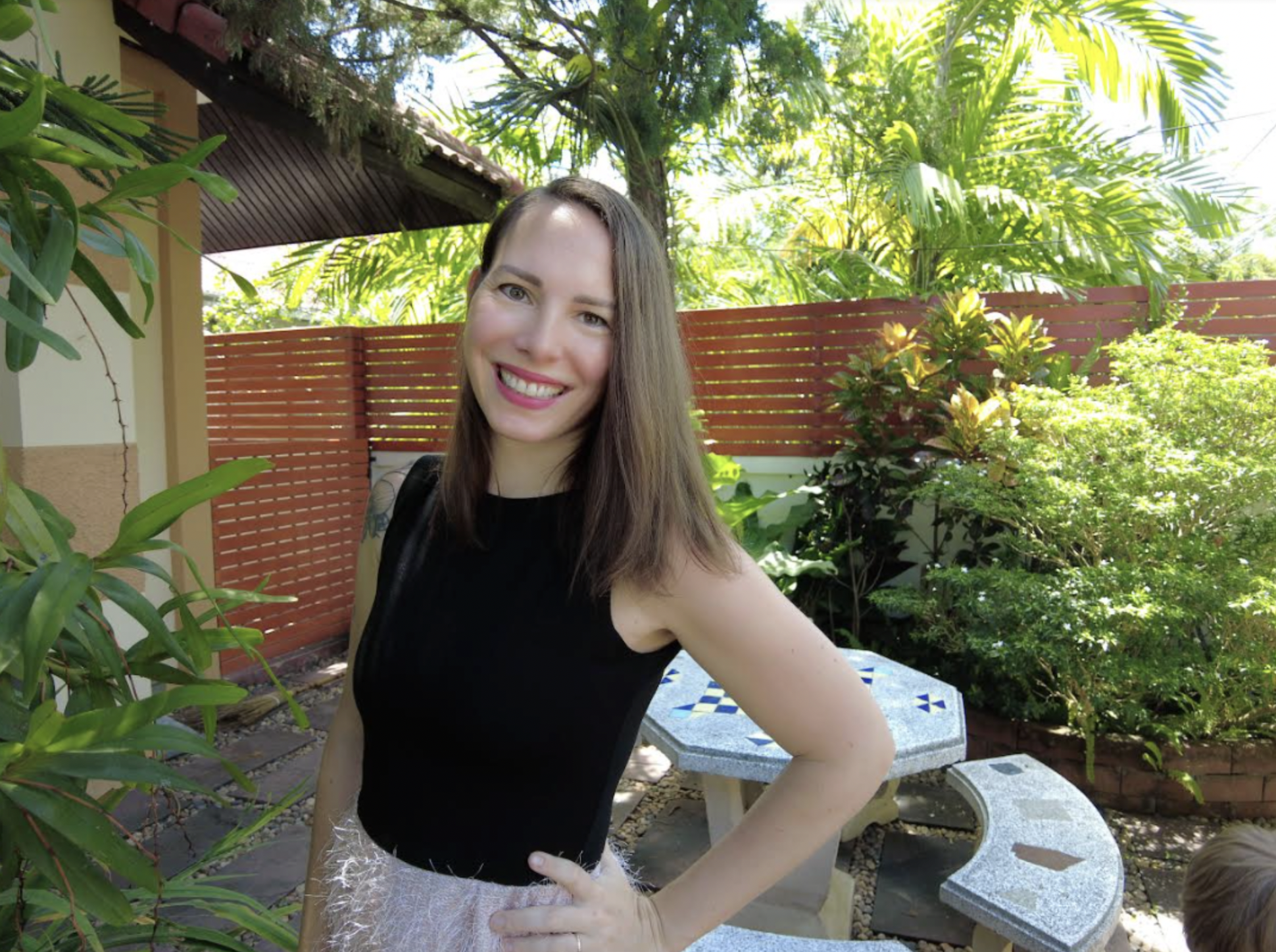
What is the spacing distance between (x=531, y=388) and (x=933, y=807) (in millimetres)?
3143

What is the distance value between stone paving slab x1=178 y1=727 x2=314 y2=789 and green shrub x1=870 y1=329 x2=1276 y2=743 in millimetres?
2802

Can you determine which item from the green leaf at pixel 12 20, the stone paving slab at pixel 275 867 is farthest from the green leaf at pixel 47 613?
the stone paving slab at pixel 275 867

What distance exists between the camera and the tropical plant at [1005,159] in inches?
278

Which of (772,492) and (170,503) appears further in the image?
(772,492)

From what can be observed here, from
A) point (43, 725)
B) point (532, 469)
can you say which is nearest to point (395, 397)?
point (532, 469)

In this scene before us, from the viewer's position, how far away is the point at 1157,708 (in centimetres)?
368

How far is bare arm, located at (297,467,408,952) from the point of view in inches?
47.3

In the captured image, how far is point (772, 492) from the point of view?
5324 mm

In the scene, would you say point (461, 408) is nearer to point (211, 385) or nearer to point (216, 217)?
point (216, 217)

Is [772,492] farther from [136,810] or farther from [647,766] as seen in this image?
[136,810]

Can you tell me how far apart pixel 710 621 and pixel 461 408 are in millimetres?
510

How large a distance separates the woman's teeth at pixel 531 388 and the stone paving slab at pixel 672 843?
230 centimetres

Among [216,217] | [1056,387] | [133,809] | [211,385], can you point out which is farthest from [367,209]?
[1056,387]

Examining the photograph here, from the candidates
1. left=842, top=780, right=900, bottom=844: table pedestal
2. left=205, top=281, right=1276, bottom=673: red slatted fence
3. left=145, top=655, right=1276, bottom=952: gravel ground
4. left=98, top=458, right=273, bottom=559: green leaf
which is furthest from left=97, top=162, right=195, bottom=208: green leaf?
left=205, top=281, right=1276, bottom=673: red slatted fence
